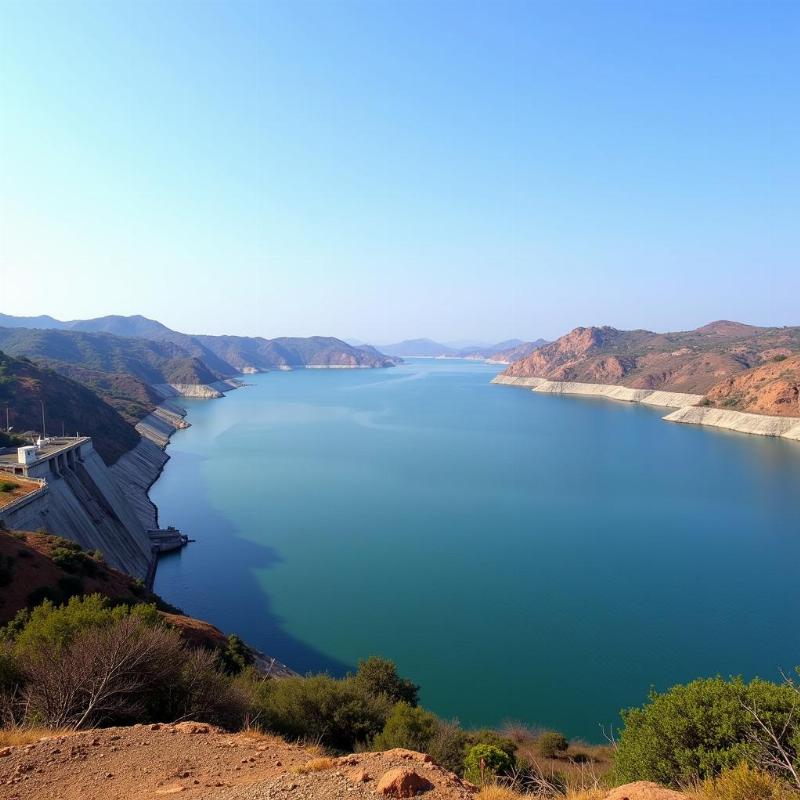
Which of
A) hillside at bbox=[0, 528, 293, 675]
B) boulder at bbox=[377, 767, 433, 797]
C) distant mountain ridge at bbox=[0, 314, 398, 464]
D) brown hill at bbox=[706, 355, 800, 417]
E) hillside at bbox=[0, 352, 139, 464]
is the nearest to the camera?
boulder at bbox=[377, 767, 433, 797]

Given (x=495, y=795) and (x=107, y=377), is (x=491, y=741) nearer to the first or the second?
(x=495, y=795)

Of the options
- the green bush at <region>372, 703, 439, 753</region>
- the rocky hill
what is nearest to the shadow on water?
the green bush at <region>372, 703, 439, 753</region>

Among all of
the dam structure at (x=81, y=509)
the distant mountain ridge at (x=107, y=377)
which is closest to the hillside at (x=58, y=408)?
the distant mountain ridge at (x=107, y=377)

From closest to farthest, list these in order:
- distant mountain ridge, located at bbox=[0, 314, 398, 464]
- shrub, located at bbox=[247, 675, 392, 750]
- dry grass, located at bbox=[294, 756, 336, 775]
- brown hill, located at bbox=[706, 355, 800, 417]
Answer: dry grass, located at bbox=[294, 756, 336, 775] → shrub, located at bbox=[247, 675, 392, 750] → distant mountain ridge, located at bbox=[0, 314, 398, 464] → brown hill, located at bbox=[706, 355, 800, 417]

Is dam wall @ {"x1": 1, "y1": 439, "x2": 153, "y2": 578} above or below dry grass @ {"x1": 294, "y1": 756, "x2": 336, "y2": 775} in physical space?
below

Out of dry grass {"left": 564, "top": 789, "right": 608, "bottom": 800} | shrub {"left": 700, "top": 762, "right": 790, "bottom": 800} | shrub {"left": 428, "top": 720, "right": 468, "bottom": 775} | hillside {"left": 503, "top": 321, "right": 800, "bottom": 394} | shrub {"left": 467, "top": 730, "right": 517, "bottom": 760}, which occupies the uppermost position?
hillside {"left": 503, "top": 321, "right": 800, "bottom": 394}

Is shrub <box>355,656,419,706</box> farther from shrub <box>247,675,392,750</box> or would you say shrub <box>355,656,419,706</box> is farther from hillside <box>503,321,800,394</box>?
hillside <box>503,321,800,394</box>

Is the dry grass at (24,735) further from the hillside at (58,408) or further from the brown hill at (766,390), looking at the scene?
the brown hill at (766,390)
